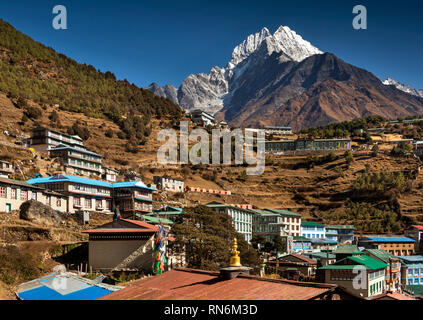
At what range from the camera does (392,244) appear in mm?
74312

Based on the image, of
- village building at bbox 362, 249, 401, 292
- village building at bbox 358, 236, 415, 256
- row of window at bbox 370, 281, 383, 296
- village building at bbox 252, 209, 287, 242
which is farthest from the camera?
village building at bbox 252, 209, 287, 242

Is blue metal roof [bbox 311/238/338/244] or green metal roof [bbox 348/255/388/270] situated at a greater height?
green metal roof [bbox 348/255/388/270]

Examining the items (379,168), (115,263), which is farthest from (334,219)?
(115,263)

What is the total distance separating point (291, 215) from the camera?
84.6m

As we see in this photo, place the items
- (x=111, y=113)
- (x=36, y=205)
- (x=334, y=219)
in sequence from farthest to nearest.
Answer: (x=111, y=113) < (x=334, y=219) < (x=36, y=205)

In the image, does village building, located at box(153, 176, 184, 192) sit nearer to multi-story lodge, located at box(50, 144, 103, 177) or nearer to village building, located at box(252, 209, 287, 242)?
multi-story lodge, located at box(50, 144, 103, 177)

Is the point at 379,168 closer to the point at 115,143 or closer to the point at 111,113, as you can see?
the point at 115,143

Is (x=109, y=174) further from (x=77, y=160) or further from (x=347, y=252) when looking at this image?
(x=347, y=252)

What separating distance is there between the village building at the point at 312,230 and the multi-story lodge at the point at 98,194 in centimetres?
3623

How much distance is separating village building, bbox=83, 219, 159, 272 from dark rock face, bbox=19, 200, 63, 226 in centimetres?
770

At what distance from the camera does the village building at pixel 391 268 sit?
55.6m

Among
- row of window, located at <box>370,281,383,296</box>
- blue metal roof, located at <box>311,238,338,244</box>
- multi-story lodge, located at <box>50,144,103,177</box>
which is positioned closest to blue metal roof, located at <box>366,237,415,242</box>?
blue metal roof, located at <box>311,238,338,244</box>

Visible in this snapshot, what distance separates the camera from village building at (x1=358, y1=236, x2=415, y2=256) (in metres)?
73.4
